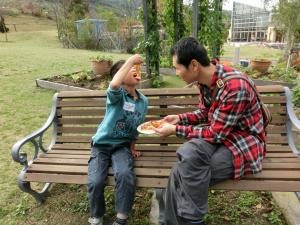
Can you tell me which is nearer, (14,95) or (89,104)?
(89,104)

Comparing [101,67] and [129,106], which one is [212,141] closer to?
[129,106]

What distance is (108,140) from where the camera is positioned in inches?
118

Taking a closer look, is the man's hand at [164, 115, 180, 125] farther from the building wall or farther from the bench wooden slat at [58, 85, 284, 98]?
the building wall

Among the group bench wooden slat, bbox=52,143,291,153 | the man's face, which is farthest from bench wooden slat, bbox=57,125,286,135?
the man's face

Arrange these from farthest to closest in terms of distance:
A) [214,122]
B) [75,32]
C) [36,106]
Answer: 1. [75,32]
2. [36,106]
3. [214,122]

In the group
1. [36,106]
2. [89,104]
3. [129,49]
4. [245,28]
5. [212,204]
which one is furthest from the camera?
[245,28]

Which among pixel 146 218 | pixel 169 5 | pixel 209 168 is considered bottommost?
pixel 146 218

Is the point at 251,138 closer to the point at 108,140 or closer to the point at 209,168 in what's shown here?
the point at 209,168

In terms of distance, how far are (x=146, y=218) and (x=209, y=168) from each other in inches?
39.8

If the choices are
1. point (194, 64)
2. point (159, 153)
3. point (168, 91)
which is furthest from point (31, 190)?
point (194, 64)

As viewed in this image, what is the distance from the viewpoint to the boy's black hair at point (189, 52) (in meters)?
2.35

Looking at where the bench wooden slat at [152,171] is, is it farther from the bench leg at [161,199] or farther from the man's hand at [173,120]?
the man's hand at [173,120]

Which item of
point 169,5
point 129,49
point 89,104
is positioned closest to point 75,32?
point 129,49

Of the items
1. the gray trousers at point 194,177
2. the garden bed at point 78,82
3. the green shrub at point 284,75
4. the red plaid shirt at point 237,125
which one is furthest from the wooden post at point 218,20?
the gray trousers at point 194,177
